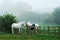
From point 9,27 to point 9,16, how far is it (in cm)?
213

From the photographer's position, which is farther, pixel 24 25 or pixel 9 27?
pixel 9 27

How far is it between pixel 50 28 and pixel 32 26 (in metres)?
3.51

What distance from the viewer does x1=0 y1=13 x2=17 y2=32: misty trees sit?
109 feet

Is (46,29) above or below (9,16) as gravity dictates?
below

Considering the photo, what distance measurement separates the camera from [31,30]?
28906 mm

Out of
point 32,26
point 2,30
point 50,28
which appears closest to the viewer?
point 50,28

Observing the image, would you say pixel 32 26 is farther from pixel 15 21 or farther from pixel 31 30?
pixel 15 21

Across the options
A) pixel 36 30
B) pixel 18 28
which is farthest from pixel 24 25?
pixel 36 30

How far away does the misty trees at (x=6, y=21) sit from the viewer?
33.1 meters

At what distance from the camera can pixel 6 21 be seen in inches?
1330

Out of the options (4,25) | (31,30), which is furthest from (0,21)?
(31,30)

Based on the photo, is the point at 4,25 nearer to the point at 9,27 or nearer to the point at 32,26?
the point at 9,27

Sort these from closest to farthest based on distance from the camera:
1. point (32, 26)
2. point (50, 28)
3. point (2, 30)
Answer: point (50, 28) < point (32, 26) < point (2, 30)

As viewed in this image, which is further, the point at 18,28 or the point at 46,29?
the point at 18,28
